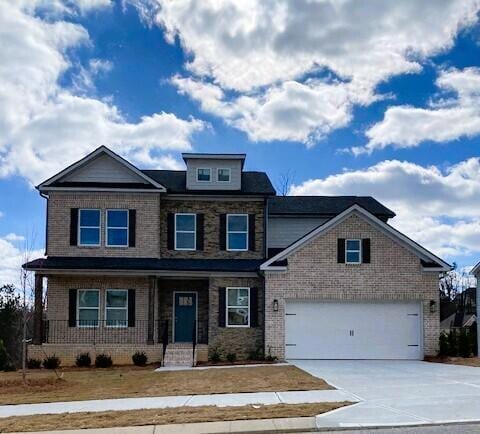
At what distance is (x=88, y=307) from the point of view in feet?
83.5

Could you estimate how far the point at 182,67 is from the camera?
2109 cm

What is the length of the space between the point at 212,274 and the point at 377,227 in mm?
6598

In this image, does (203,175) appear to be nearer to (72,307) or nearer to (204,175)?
(204,175)

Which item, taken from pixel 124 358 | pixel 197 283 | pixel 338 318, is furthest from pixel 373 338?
pixel 124 358

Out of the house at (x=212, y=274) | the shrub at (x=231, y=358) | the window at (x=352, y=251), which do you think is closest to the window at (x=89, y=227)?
the house at (x=212, y=274)

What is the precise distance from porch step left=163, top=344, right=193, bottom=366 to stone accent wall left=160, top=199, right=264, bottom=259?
4340mm

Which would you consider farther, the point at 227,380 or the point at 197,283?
the point at 197,283

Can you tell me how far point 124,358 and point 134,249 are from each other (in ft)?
14.6

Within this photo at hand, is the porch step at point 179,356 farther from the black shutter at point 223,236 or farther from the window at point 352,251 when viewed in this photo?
the window at point 352,251

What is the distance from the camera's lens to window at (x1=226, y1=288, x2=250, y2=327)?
25.1 m

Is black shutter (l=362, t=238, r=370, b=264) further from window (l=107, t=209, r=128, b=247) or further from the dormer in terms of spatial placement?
window (l=107, t=209, r=128, b=247)

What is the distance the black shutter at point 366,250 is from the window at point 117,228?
9.44 meters

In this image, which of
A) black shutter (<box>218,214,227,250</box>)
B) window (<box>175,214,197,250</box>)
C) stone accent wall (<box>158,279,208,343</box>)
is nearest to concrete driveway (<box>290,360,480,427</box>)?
stone accent wall (<box>158,279,208,343</box>)

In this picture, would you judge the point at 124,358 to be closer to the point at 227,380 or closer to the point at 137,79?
the point at 227,380
